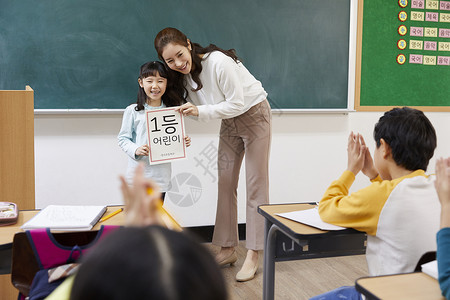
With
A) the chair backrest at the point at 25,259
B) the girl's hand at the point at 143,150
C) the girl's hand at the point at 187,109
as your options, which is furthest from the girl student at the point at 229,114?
the chair backrest at the point at 25,259

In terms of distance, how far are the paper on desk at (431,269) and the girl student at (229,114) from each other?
5.30ft

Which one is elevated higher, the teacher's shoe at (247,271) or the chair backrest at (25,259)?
the chair backrest at (25,259)

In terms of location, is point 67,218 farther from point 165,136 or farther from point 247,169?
point 247,169

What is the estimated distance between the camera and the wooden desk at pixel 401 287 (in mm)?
1059

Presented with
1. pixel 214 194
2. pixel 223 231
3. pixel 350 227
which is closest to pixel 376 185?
pixel 350 227

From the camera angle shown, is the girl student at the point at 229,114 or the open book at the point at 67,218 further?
the girl student at the point at 229,114

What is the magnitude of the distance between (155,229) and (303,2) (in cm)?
343

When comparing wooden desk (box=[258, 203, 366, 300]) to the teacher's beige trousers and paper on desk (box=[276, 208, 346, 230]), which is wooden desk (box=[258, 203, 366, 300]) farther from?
the teacher's beige trousers

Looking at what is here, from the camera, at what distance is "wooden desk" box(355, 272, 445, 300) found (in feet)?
3.47

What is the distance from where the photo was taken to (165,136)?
248 cm

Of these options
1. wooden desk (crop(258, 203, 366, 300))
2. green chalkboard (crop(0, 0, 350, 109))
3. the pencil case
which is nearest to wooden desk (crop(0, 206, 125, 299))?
the pencil case

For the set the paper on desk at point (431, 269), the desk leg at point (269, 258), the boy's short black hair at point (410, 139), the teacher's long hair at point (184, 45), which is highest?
the teacher's long hair at point (184, 45)

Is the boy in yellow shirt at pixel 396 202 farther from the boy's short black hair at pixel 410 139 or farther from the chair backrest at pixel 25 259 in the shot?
the chair backrest at pixel 25 259

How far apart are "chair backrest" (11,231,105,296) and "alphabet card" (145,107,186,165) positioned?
126 centimetres
